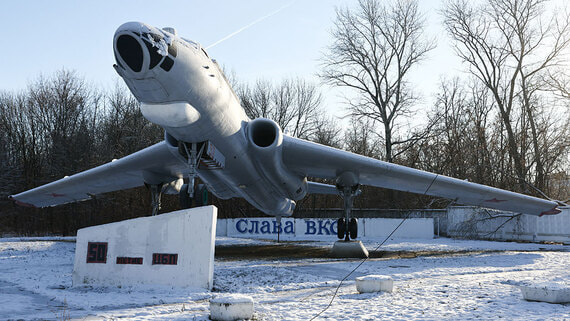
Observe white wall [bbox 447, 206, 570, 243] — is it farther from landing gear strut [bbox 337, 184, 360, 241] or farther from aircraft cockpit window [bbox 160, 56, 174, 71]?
aircraft cockpit window [bbox 160, 56, 174, 71]

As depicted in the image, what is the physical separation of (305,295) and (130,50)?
4.48 metres

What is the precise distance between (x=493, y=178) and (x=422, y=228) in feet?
22.8

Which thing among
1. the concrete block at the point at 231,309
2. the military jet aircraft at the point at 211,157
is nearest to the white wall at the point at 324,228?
the military jet aircraft at the point at 211,157

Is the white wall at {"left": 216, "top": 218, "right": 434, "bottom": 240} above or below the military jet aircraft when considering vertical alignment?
below

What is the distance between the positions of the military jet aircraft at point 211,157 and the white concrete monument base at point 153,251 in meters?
1.83

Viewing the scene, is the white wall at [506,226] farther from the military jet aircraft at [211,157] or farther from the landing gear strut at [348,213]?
the landing gear strut at [348,213]

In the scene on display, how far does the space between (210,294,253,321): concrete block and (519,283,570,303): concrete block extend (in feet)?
13.0

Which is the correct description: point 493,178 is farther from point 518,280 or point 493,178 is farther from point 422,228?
point 518,280

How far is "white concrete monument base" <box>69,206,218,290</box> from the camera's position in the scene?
703 centimetres

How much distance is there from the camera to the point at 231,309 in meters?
4.70

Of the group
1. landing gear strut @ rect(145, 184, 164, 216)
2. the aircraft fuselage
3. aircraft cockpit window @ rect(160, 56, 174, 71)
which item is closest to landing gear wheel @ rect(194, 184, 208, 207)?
the aircraft fuselage

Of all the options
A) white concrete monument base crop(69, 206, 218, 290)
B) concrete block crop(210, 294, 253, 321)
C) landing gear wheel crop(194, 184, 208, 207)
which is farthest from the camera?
landing gear wheel crop(194, 184, 208, 207)

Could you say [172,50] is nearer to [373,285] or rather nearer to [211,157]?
[211,157]

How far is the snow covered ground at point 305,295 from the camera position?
5.18 meters
